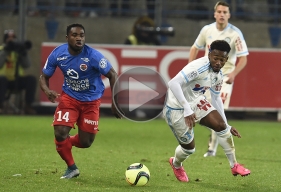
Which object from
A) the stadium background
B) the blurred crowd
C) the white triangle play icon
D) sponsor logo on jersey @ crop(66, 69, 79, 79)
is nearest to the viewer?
sponsor logo on jersey @ crop(66, 69, 79, 79)

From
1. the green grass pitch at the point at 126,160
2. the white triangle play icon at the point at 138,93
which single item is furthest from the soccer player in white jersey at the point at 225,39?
the white triangle play icon at the point at 138,93

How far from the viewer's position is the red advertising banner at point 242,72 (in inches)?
693

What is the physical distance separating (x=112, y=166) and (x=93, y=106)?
4.09 feet

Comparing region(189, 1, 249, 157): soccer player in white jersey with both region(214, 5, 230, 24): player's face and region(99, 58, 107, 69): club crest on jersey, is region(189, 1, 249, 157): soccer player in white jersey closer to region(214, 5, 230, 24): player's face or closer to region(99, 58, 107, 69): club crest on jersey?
region(214, 5, 230, 24): player's face

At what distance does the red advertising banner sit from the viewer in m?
17.6

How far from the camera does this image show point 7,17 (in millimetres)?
19375

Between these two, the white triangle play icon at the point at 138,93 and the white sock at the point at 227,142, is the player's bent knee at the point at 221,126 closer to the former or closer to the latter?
the white sock at the point at 227,142

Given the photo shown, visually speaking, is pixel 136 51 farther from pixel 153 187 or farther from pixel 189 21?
pixel 153 187

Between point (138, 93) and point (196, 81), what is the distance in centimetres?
841

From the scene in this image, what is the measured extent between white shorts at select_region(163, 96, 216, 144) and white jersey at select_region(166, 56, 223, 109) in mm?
52

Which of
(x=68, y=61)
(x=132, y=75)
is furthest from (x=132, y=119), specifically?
(x=68, y=61)

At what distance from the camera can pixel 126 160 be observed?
10586 millimetres

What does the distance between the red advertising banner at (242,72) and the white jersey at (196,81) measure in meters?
8.86
